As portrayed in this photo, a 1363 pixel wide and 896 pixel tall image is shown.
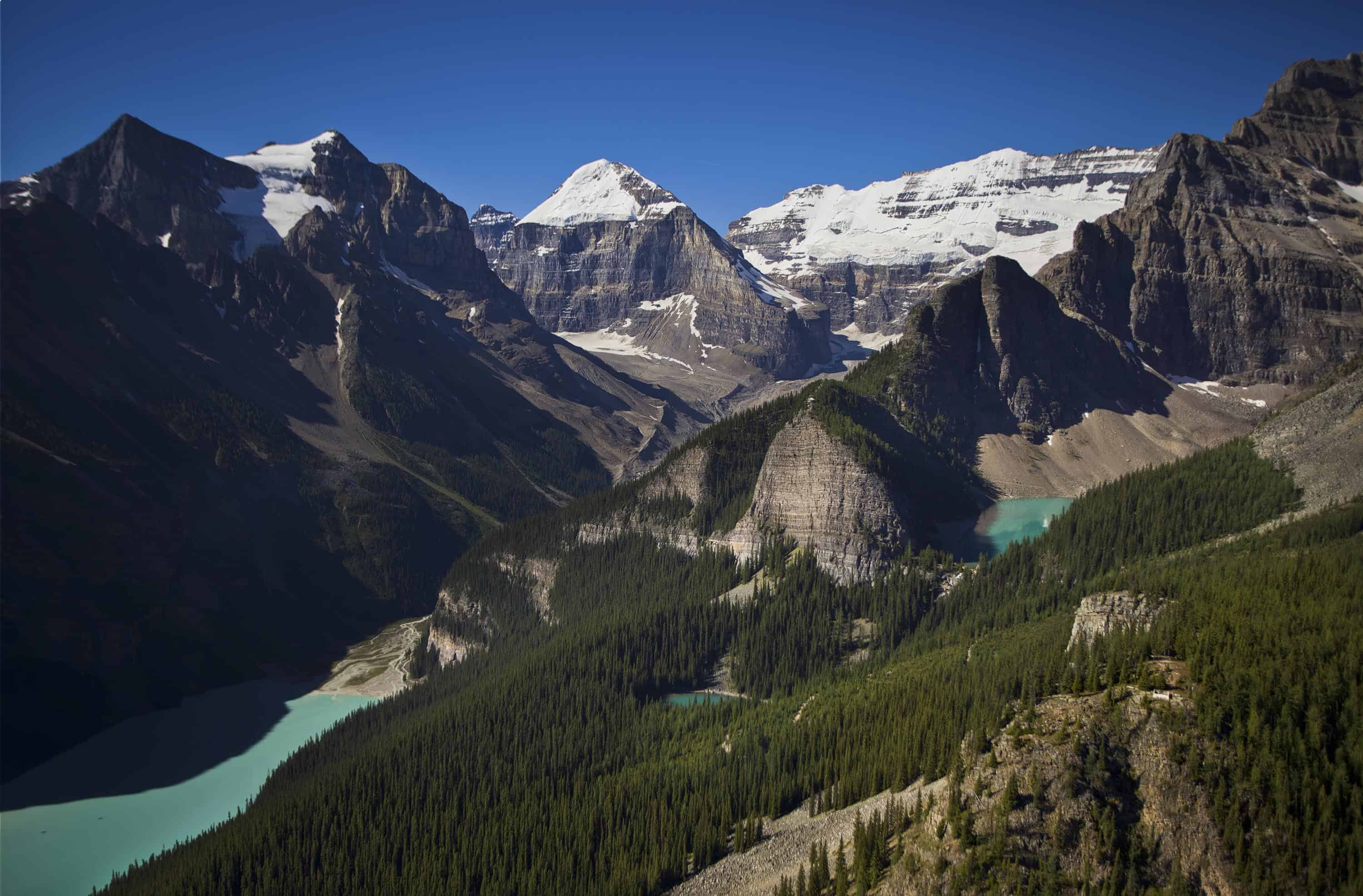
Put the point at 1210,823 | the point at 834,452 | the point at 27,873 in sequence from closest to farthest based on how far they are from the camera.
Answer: the point at 1210,823, the point at 27,873, the point at 834,452

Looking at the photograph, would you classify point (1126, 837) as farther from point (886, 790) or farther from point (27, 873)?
point (27, 873)

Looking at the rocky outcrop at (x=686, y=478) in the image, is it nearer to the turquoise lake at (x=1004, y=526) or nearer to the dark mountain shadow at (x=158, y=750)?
the turquoise lake at (x=1004, y=526)

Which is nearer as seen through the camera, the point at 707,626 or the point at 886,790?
the point at 886,790

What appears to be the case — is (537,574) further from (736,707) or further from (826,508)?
(736,707)

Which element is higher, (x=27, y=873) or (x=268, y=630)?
(x=268, y=630)

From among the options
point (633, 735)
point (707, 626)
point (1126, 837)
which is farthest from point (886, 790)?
point (707, 626)

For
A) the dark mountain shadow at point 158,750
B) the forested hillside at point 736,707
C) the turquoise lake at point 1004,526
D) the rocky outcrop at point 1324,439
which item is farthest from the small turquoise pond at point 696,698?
the rocky outcrop at point 1324,439
